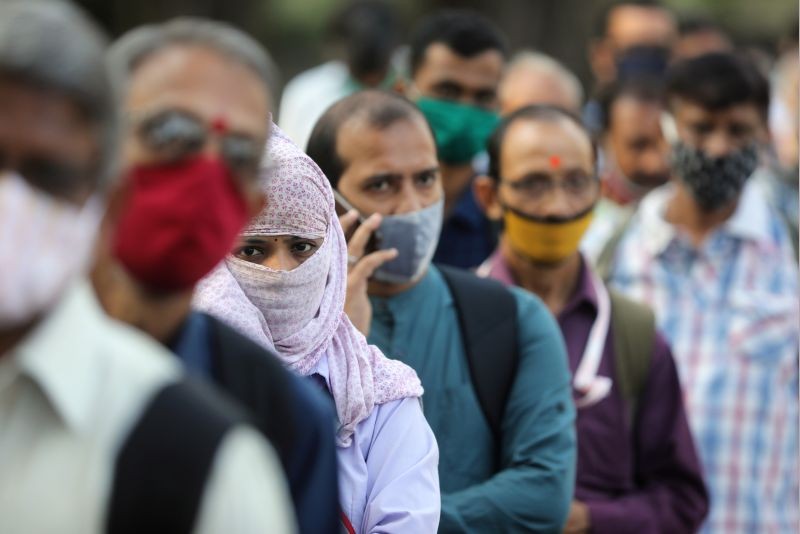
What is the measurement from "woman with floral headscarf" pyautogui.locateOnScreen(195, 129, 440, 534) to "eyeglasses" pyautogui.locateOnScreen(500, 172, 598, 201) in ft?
6.00

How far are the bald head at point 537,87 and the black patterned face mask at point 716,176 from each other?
1.77 meters

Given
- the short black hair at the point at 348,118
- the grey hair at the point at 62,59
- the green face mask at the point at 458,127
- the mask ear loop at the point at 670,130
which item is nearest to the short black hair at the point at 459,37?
the green face mask at the point at 458,127

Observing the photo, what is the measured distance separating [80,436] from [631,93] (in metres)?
6.84

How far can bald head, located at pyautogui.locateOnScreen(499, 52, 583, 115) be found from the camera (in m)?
8.64

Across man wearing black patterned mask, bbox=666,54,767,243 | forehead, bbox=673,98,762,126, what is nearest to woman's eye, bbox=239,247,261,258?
man wearing black patterned mask, bbox=666,54,767,243

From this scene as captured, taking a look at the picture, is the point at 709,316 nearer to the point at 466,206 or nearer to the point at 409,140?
the point at 466,206

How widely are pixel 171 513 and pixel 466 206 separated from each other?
15.0 feet

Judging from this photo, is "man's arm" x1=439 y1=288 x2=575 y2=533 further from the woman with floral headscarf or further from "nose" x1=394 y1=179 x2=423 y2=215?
the woman with floral headscarf

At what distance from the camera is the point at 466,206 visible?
21.5 ft

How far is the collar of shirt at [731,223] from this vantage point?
261 inches

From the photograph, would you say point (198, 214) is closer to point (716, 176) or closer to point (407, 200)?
point (407, 200)

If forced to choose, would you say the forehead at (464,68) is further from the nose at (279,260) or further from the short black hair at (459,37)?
the nose at (279,260)

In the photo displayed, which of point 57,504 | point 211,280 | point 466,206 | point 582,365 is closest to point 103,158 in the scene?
point 57,504

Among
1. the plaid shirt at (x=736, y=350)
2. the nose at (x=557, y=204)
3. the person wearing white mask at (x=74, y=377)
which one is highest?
the person wearing white mask at (x=74, y=377)
